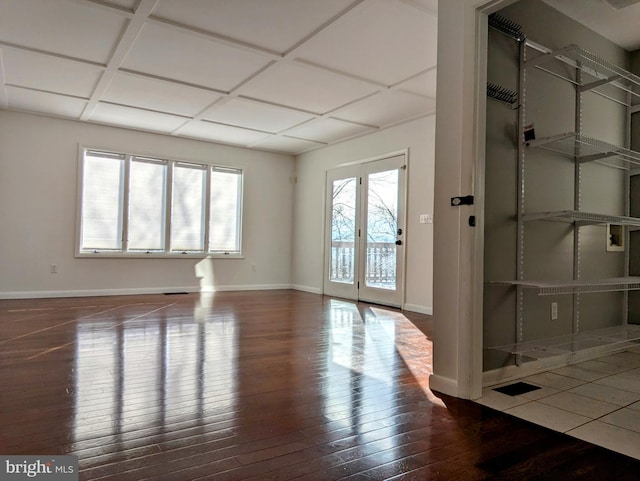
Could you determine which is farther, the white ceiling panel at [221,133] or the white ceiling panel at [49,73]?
the white ceiling panel at [221,133]

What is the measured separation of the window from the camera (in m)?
6.47

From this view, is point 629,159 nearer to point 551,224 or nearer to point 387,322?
point 551,224

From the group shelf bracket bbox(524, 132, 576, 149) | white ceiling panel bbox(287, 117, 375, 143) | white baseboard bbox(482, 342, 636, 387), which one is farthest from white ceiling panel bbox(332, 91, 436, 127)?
white baseboard bbox(482, 342, 636, 387)

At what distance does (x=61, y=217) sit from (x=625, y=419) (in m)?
6.65

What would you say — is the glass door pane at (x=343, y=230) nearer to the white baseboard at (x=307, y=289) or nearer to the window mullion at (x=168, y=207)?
the white baseboard at (x=307, y=289)

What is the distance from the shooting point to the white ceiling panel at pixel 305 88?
4.34 m

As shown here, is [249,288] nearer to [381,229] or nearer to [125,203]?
[125,203]

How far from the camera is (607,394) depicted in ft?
8.32

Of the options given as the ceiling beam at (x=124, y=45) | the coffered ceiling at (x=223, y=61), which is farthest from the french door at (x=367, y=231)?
the ceiling beam at (x=124, y=45)

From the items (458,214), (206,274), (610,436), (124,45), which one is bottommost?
(610,436)

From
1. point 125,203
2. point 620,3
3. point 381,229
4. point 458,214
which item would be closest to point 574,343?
point 458,214

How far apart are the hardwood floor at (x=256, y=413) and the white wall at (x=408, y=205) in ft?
5.74

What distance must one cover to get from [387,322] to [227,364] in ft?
7.44

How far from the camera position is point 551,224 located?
10.1ft
